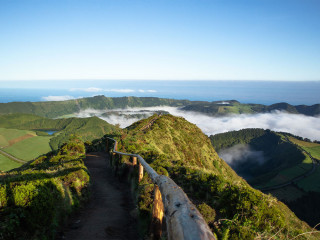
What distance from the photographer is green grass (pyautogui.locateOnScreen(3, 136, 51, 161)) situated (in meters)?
148

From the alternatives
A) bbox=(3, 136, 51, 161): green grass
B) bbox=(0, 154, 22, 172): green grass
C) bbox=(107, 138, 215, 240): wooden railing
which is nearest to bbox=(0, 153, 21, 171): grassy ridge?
bbox=(0, 154, 22, 172): green grass

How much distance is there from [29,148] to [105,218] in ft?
643

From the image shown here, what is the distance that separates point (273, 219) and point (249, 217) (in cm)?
80

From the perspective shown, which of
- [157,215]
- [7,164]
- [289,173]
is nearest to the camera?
[157,215]

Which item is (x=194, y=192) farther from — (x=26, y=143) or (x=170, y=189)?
(x=26, y=143)

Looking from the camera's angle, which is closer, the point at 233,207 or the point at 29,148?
the point at 233,207

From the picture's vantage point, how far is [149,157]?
16828 mm

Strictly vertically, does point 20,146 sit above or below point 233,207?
below

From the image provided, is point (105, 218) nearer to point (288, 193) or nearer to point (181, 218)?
point (181, 218)

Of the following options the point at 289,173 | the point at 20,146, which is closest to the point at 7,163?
Answer: the point at 20,146

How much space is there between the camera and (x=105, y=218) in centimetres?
830

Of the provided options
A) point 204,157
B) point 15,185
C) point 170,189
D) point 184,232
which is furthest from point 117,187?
point 204,157

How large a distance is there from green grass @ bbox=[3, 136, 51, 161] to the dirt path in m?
165

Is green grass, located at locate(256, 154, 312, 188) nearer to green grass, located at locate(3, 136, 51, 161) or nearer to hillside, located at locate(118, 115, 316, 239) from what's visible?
hillside, located at locate(118, 115, 316, 239)
